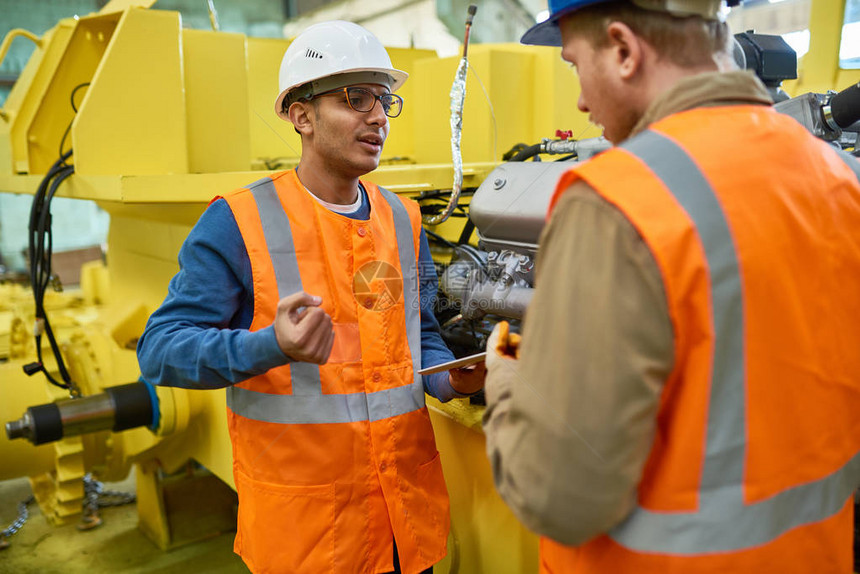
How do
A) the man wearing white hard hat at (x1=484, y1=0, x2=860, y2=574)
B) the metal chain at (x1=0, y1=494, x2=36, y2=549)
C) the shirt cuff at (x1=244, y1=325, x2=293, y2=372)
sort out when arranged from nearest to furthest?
the man wearing white hard hat at (x1=484, y1=0, x2=860, y2=574)
the shirt cuff at (x1=244, y1=325, x2=293, y2=372)
the metal chain at (x1=0, y1=494, x2=36, y2=549)

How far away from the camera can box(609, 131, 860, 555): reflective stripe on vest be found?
2.16 ft

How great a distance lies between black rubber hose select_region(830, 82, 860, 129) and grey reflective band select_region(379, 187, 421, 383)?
33.6 inches

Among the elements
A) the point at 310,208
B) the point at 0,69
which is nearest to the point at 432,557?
the point at 310,208

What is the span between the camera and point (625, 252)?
2.10 ft

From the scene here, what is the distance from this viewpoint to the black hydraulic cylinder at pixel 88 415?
2.03 meters

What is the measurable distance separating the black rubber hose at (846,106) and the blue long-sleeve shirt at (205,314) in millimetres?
1142

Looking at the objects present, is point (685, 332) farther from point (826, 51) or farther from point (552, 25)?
point (826, 51)

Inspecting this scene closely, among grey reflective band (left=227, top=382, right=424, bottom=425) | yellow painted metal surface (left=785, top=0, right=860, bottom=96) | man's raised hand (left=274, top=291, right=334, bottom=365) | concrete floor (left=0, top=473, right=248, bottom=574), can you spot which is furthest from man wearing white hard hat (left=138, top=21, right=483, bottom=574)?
yellow painted metal surface (left=785, top=0, right=860, bottom=96)

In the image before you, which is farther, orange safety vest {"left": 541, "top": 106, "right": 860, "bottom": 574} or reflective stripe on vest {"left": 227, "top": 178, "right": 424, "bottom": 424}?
reflective stripe on vest {"left": 227, "top": 178, "right": 424, "bottom": 424}

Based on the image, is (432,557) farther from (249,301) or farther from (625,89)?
(625,89)

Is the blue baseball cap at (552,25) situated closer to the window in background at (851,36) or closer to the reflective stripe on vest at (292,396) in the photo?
the reflective stripe on vest at (292,396)

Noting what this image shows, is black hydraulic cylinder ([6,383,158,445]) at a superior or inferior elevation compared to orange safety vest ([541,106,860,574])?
inferior

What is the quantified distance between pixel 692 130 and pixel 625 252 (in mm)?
166

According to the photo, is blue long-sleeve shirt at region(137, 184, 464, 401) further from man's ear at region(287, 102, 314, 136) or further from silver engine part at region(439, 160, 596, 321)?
silver engine part at region(439, 160, 596, 321)
